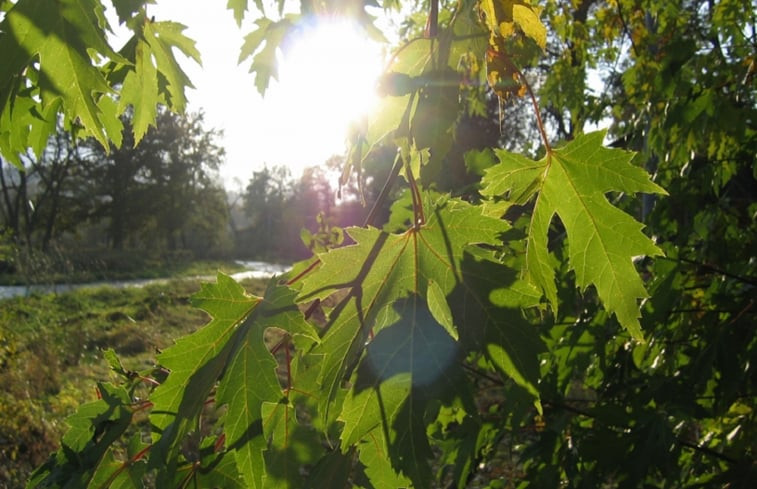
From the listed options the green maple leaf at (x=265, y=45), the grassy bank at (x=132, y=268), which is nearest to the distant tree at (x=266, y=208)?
the grassy bank at (x=132, y=268)

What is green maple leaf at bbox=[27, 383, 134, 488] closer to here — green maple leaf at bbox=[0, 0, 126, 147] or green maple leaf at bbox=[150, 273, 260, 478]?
green maple leaf at bbox=[150, 273, 260, 478]

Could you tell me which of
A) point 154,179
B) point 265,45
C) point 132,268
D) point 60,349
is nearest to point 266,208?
point 154,179

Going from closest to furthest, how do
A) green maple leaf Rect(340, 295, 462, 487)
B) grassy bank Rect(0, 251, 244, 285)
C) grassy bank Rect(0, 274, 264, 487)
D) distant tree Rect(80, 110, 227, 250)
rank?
green maple leaf Rect(340, 295, 462, 487) < grassy bank Rect(0, 274, 264, 487) < grassy bank Rect(0, 251, 244, 285) < distant tree Rect(80, 110, 227, 250)

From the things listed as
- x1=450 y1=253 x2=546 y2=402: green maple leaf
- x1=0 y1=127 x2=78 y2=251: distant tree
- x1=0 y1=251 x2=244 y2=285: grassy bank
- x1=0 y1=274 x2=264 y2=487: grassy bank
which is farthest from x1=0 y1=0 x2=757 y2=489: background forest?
x1=0 y1=127 x2=78 y2=251: distant tree

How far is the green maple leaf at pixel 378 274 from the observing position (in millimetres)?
682

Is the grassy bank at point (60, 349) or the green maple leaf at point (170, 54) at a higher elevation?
the green maple leaf at point (170, 54)

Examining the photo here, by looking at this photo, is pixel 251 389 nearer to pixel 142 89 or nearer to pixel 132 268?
pixel 142 89

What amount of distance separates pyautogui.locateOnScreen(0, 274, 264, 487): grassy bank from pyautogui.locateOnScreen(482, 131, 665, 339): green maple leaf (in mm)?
747

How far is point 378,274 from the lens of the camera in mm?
725

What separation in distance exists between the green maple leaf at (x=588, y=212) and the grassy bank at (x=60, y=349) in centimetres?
75

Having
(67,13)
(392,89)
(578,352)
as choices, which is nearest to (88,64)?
(67,13)

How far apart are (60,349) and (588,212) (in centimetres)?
773

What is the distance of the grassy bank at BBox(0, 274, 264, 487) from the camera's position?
4.46 metres

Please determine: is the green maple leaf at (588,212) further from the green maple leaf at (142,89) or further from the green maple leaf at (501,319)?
the green maple leaf at (142,89)
